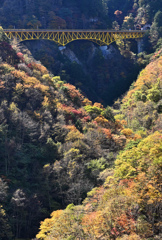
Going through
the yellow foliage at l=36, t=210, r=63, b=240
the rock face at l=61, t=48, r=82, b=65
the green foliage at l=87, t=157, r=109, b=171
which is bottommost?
the yellow foliage at l=36, t=210, r=63, b=240

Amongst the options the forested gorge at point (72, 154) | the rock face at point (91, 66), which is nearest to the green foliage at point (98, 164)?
the forested gorge at point (72, 154)

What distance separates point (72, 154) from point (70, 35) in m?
44.2

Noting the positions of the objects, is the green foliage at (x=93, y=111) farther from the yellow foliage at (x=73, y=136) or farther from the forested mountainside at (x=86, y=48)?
the forested mountainside at (x=86, y=48)

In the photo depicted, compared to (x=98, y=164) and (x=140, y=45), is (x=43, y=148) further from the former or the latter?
(x=140, y=45)

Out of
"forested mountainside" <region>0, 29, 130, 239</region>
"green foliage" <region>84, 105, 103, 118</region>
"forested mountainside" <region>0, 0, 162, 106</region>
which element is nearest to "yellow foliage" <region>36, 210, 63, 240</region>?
"forested mountainside" <region>0, 29, 130, 239</region>

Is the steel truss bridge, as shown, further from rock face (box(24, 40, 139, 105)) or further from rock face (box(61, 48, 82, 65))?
rock face (box(61, 48, 82, 65))

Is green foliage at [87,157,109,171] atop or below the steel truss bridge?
below

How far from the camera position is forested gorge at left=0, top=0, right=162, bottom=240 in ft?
70.8

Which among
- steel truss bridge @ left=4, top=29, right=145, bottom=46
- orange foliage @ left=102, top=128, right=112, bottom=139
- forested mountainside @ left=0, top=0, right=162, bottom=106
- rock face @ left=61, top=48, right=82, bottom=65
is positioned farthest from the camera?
rock face @ left=61, top=48, right=82, bottom=65

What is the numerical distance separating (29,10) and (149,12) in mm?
33637

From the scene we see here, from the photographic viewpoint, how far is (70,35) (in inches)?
2830

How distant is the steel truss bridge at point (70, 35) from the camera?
66125 millimetres

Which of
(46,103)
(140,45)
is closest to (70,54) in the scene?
(140,45)

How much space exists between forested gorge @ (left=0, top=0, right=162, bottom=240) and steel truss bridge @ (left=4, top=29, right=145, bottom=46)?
2401mm
